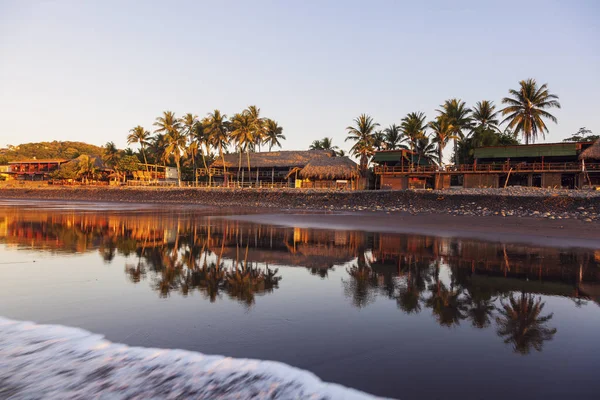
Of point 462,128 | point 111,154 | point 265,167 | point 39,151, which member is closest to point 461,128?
point 462,128

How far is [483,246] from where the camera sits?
1284 cm

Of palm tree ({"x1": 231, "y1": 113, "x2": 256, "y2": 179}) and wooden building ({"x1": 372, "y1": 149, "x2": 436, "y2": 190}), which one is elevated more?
palm tree ({"x1": 231, "y1": 113, "x2": 256, "y2": 179})

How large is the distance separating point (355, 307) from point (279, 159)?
46.0 metres

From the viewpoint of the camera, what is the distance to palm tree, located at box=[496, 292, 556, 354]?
189 inches

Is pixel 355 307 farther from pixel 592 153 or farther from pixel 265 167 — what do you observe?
pixel 265 167

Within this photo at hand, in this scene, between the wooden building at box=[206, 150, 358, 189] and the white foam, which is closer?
the white foam

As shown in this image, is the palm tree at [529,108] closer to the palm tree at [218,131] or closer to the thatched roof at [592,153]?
the thatched roof at [592,153]

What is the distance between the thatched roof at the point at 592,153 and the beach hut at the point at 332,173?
21.4 metres

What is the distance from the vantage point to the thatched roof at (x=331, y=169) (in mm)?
42500

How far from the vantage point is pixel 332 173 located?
4275 centimetres

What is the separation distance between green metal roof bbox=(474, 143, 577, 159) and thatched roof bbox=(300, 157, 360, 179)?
13.5 meters

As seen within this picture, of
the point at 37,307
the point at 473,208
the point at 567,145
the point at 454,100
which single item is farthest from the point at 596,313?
the point at 454,100

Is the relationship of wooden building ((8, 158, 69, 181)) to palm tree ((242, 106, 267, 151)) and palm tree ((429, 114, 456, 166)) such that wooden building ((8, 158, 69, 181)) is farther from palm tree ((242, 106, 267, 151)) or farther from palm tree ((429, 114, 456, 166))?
palm tree ((429, 114, 456, 166))

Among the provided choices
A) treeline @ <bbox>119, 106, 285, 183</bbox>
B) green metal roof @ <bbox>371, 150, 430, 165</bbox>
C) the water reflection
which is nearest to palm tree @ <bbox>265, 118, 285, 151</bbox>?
treeline @ <bbox>119, 106, 285, 183</bbox>
